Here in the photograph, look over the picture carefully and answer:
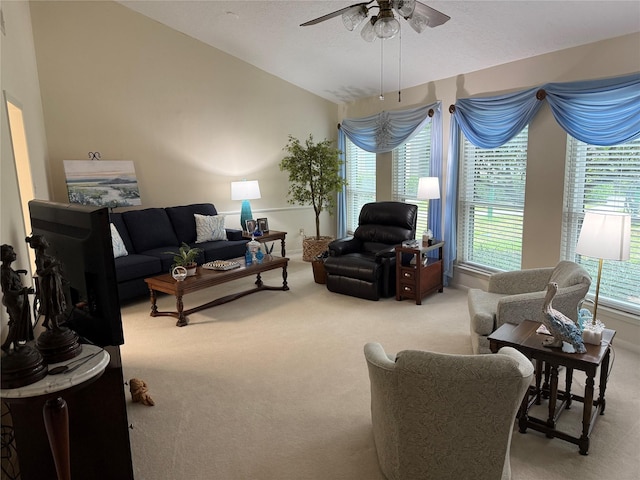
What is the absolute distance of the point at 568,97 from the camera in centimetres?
384

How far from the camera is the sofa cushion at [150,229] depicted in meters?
5.16

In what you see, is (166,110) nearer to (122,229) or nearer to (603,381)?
(122,229)

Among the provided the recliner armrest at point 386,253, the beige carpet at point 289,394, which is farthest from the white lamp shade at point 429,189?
the beige carpet at point 289,394

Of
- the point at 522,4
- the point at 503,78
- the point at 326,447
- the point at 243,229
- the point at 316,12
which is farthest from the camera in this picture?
the point at 243,229

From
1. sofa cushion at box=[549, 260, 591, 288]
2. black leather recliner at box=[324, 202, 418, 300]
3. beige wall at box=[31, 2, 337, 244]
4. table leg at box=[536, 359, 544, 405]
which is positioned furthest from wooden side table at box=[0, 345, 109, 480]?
beige wall at box=[31, 2, 337, 244]

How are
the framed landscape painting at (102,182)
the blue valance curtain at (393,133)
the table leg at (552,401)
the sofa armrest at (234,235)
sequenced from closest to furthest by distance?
the table leg at (552,401) → the framed landscape painting at (102,182) → the blue valance curtain at (393,133) → the sofa armrest at (234,235)

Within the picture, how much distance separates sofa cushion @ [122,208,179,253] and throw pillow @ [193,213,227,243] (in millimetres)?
305

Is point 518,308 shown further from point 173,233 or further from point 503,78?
point 173,233

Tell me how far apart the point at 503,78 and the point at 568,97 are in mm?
841

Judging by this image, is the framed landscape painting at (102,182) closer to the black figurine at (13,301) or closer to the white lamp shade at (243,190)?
the white lamp shade at (243,190)

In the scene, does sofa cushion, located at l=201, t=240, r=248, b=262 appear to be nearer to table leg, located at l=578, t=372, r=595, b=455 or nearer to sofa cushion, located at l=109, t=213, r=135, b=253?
sofa cushion, located at l=109, t=213, r=135, b=253

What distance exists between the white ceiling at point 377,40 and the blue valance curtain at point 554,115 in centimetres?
39

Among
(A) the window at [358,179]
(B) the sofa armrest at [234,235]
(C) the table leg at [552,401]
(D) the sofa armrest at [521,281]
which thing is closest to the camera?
(C) the table leg at [552,401]

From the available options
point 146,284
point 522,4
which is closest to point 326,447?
point 146,284
